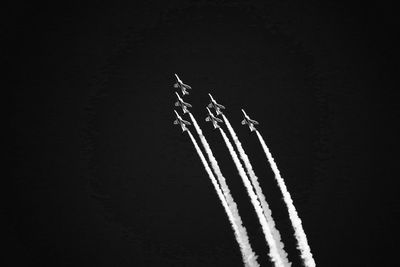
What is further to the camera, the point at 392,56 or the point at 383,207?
the point at 392,56

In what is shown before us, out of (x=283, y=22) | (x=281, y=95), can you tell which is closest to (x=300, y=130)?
(x=281, y=95)

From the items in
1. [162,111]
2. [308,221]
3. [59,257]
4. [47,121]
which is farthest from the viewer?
[47,121]

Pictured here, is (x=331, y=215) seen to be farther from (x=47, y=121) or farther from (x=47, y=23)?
(x=47, y=23)

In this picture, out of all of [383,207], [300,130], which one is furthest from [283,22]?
[383,207]

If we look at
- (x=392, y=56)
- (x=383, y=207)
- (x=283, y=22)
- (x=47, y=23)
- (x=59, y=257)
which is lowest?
(x=383, y=207)

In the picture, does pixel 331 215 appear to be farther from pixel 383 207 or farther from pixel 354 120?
pixel 354 120

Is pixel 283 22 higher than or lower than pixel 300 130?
higher

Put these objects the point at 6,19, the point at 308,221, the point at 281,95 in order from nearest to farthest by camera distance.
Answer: the point at 308,221
the point at 281,95
the point at 6,19
